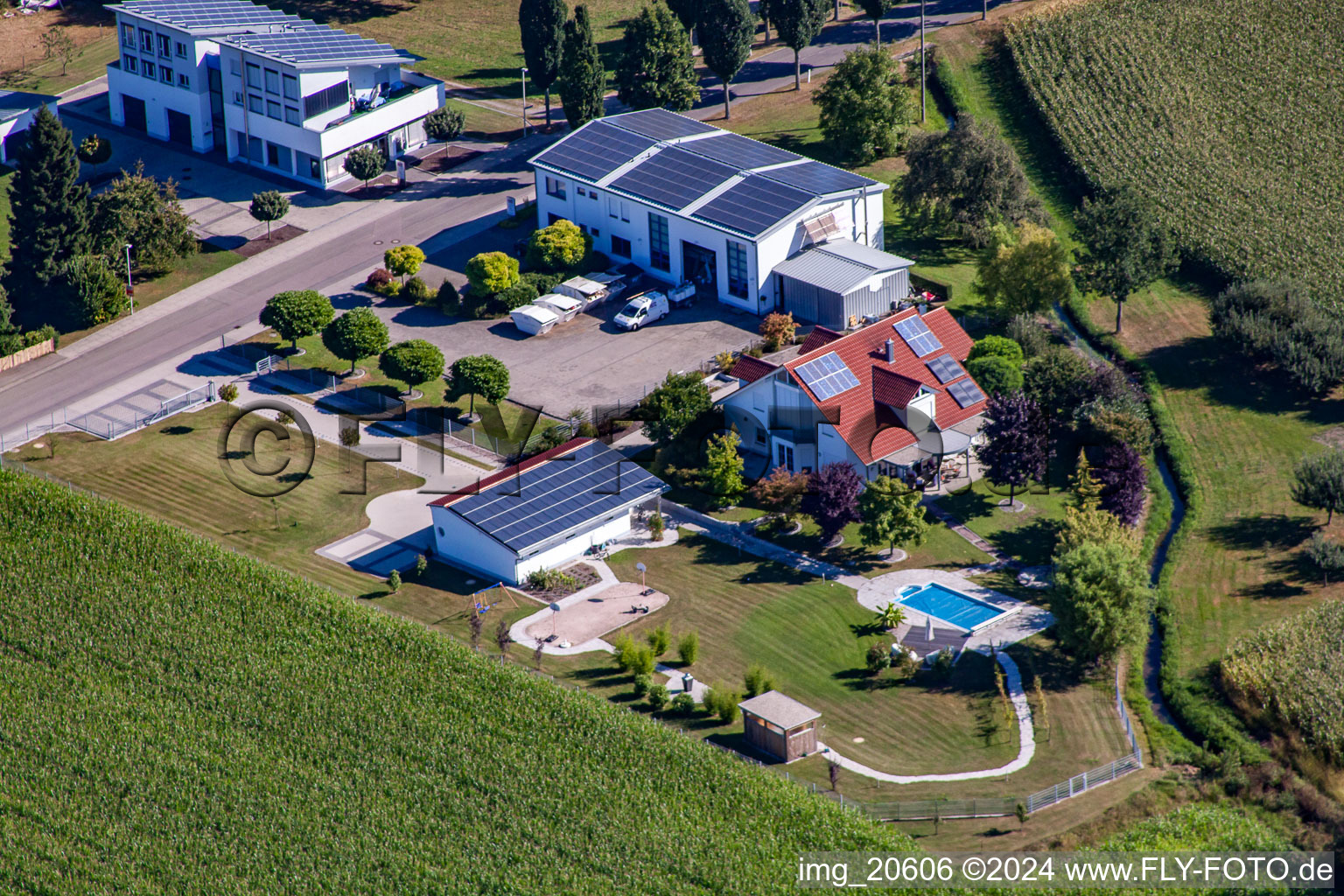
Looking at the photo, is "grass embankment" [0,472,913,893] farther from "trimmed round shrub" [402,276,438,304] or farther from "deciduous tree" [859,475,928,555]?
"trimmed round shrub" [402,276,438,304]

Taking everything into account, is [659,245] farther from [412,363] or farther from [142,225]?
[142,225]

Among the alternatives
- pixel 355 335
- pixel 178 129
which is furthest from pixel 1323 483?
pixel 178 129

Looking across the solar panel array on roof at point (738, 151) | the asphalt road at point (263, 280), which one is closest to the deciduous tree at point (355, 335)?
the asphalt road at point (263, 280)

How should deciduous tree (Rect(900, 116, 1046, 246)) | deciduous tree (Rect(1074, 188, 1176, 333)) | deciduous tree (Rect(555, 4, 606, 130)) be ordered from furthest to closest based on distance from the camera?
deciduous tree (Rect(555, 4, 606, 130)) < deciduous tree (Rect(900, 116, 1046, 246)) < deciduous tree (Rect(1074, 188, 1176, 333))

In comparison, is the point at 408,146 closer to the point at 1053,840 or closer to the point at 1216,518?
the point at 1216,518

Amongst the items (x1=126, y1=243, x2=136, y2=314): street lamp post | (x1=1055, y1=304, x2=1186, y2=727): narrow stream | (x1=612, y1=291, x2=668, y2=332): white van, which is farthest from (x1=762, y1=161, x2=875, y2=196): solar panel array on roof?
(x1=126, y1=243, x2=136, y2=314): street lamp post

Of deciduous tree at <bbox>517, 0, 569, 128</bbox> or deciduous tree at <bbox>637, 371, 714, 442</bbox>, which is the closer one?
deciduous tree at <bbox>637, 371, 714, 442</bbox>

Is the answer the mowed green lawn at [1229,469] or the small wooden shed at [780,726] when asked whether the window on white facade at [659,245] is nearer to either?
the mowed green lawn at [1229,469]
